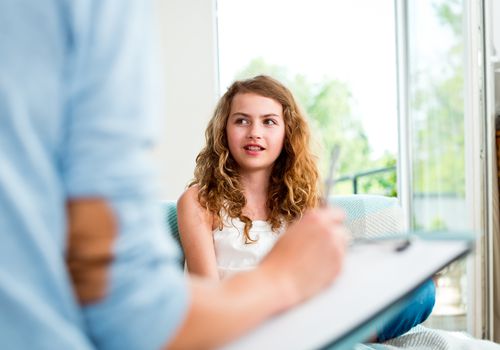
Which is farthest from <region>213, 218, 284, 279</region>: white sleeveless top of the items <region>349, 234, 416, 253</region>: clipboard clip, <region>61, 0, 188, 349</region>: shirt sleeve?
<region>61, 0, 188, 349</region>: shirt sleeve

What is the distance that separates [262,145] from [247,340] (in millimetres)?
1495

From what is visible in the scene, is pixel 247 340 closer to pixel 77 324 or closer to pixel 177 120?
pixel 77 324

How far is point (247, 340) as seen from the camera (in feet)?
1.31

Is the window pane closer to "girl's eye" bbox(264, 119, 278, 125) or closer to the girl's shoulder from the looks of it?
"girl's eye" bbox(264, 119, 278, 125)

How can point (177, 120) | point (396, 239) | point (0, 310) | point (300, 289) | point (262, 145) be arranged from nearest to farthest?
point (0, 310), point (300, 289), point (396, 239), point (262, 145), point (177, 120)

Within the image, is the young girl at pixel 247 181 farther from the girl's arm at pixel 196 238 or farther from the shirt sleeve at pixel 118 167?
the shirt sleeve at pixel 118 167

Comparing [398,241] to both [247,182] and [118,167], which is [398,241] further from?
[247,182]

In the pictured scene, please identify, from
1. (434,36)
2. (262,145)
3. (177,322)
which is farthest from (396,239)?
(434,36)

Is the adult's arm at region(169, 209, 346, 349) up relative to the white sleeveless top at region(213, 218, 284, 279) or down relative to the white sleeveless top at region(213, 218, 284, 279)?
up

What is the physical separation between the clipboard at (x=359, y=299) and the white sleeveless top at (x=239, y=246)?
46.2 inches

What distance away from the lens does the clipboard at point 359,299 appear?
40 cm

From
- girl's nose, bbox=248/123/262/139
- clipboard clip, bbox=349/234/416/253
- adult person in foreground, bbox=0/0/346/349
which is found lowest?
clipboard clip, bbox=349/234/416/253

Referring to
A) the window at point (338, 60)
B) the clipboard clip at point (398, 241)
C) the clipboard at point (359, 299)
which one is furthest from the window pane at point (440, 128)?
the window at point (338, 60)

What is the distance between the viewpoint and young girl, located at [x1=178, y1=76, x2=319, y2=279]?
178 cm
